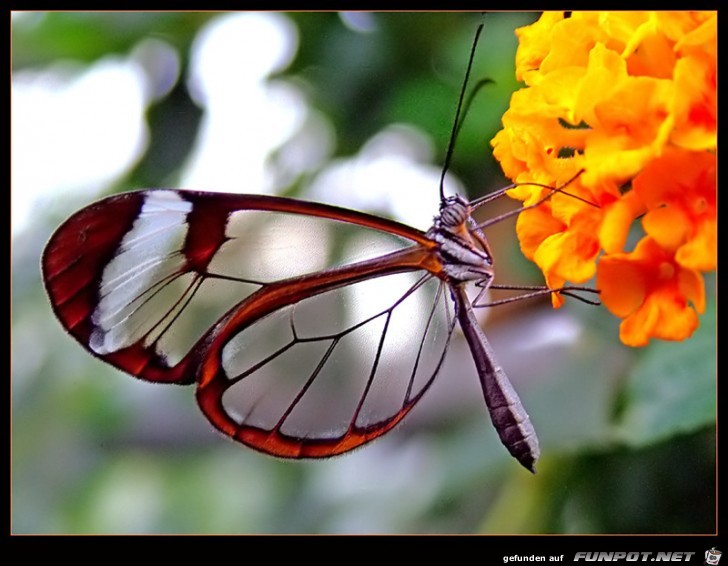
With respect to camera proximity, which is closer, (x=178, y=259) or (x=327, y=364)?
(x=178, y=259)

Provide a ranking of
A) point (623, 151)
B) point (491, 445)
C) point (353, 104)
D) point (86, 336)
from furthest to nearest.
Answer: point (353, 104)
point (491, 445)
point (86, 336)
point (623, 151)

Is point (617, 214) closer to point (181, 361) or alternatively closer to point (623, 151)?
point (623, 151)

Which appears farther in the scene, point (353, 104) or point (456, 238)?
point (353, 104)

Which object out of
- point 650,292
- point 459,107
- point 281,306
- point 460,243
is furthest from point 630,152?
point 459,107

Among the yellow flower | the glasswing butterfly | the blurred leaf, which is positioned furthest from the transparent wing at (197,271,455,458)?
the yellow flower

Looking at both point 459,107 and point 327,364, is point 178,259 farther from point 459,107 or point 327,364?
point 459,107
